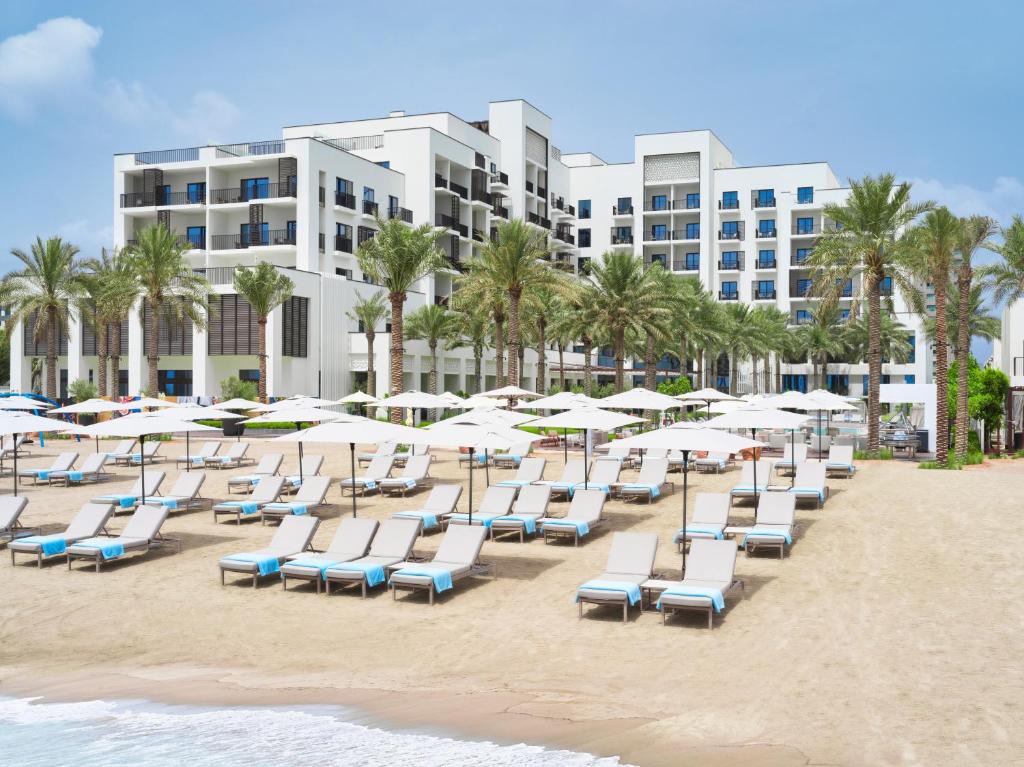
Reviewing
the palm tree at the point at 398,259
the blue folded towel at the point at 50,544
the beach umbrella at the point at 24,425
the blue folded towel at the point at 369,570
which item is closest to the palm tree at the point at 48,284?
the palm tree at the point at 398,259

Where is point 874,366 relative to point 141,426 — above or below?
above

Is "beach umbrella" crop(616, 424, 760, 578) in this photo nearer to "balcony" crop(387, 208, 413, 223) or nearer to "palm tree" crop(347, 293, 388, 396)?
"palm tree" crop(347, 293, 388, 396)

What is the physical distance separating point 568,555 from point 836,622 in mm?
5125

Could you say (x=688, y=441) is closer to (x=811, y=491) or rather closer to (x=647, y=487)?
(x=811, y=491)

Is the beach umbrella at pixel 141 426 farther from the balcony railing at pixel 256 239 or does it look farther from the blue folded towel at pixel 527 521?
the balcony railing at pixel 256 239

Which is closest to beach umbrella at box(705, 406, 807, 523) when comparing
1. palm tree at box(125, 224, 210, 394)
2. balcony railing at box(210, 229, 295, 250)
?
palm tree at box(125, 224, 210, 394)

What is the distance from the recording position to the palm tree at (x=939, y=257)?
27.8 meters

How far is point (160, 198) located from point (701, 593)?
55.0 metres

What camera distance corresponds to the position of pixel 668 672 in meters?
9.61

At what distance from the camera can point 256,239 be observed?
184 ft

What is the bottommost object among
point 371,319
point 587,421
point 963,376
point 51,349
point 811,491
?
point 811,491

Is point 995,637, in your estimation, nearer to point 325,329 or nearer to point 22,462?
point 22,462

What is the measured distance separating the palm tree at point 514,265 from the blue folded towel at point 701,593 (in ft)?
87.1

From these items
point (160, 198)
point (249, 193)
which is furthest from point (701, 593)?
point (160, 198)
